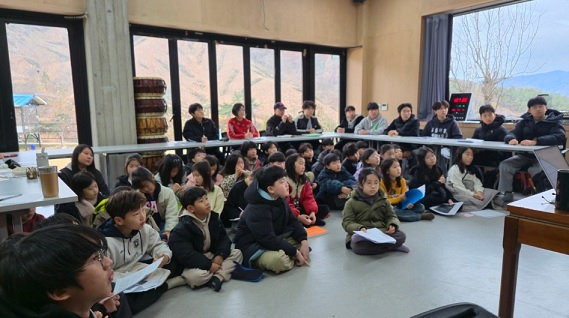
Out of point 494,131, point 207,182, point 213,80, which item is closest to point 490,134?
point 494,131

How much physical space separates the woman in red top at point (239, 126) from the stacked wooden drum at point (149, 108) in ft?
3.32

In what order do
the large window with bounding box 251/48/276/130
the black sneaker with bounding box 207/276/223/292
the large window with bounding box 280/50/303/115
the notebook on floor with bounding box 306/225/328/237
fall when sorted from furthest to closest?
1. the large window with bounding box 280/50/303/115
2. the large window with bounding box 251/48/276/130
3. the notebook on floor with bounding box 306/225/328/237
4. the black sneaker with bounding box 207/276/223/292

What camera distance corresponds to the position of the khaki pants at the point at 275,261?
2.47 meters

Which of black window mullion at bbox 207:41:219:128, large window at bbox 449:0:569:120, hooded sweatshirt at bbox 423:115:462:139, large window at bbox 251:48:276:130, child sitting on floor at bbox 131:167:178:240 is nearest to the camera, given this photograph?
child sitting on floor at bbox 131:167:178:240

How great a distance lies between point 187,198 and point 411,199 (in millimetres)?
2328

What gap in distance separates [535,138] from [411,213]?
2055 mm

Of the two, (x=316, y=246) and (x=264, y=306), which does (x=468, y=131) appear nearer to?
(x=316, y=246)

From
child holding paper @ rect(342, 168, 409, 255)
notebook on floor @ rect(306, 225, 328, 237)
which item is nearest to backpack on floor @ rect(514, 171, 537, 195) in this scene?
child holding paper @ rect(342, 168, 409, 255)

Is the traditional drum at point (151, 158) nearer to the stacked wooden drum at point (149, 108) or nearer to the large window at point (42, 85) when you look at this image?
the stacked wooden drum at point (149, 108)

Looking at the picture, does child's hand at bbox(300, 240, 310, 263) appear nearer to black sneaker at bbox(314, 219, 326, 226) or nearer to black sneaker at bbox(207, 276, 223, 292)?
black sneaker at bbox(207, 276, 223, 292)

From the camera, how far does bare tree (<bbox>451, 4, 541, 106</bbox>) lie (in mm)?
5664

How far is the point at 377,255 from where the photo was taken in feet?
9.17

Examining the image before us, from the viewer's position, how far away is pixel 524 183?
14.5 feet

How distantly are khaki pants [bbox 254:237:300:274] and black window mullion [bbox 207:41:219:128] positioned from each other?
4.23 m
